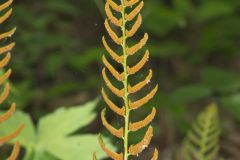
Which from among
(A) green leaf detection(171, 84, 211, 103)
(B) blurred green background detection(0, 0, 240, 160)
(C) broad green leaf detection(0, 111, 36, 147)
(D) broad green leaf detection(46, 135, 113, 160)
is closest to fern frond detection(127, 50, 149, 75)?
(D) broad green leaf detection(46, 135, 113, 160)

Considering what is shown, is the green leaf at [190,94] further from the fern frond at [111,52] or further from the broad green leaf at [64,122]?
the fern frond at [111,52]

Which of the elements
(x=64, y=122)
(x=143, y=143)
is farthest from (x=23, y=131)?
(x=143, y=143)

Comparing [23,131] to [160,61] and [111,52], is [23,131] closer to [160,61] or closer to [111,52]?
[111,52]

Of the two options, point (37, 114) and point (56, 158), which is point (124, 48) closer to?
point (56, 158)

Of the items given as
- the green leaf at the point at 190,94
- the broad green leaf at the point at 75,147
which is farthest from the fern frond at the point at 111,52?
the green leaf at the point at 190,94

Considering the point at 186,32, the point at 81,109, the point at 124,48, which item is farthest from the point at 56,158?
the point at 186,32
